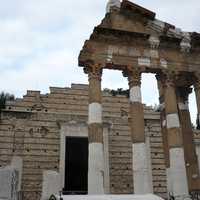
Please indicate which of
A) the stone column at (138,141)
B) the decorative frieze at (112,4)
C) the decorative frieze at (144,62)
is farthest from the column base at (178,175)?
the decorative frieze at (112,4)

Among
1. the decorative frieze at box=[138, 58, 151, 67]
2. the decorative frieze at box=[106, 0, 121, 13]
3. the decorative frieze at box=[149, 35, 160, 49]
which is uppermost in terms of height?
the decorative frieze at box=[106, 0, 121, 13]

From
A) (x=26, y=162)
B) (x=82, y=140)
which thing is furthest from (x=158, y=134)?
(x=26, y=162)

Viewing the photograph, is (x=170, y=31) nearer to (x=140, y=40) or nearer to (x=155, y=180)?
(x=140, y=40)

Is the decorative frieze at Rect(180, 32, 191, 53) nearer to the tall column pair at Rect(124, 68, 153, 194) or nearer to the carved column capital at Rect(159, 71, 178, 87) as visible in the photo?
the carved column capital at Rect(159, 71, 178, 87)

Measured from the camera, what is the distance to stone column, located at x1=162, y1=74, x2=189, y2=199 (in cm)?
1428

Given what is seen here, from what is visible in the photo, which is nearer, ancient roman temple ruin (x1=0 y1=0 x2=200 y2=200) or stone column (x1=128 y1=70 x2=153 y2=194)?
stone column (x1=128 y1=70 x2=153 y2=194)

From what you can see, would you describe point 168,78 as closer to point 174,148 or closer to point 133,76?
point 133,76

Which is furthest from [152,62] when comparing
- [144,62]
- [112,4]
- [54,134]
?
[54,134]

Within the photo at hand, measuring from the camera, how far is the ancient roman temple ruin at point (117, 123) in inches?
573

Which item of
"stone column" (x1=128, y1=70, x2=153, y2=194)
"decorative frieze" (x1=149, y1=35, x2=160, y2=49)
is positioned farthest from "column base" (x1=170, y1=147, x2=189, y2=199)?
"decorative frieze" (x1=149, y1=35, x2=160, y2=49)

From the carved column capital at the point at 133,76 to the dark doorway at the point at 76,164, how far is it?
17.8 ft

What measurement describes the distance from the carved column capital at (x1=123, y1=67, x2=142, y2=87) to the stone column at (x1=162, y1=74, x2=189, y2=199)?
4.97ft

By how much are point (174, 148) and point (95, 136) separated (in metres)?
3.62

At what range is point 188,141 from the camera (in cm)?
1706
